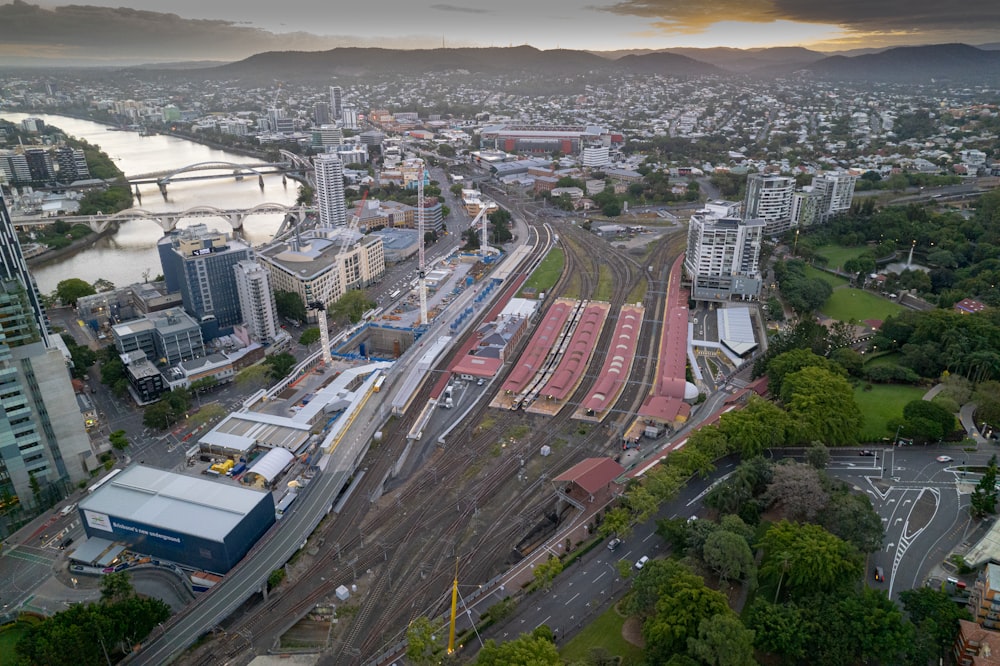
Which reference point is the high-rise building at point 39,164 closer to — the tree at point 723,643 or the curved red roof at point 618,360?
the curved red roof at point 618,360

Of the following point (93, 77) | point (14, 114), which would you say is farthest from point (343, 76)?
point (14, 114)

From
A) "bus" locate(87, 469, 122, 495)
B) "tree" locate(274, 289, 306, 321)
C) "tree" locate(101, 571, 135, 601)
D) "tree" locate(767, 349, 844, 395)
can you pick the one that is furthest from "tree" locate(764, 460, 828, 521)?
"tree" locate(274, 289, 306, 321)

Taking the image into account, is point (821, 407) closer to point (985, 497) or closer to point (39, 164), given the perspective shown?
point (985, 497)

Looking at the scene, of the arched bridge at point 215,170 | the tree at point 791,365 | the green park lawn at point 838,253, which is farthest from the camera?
the arched bridge at point 215,170

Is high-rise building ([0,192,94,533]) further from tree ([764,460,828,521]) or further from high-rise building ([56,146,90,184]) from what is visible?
high-rise building ([56,146,90,184])

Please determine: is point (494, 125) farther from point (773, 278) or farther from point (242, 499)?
point (242, 499)

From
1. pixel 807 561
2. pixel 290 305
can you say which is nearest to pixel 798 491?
pixel 807 561

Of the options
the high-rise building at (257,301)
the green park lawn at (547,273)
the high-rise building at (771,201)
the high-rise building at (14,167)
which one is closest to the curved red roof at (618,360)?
the green park lawn at (547,273)
